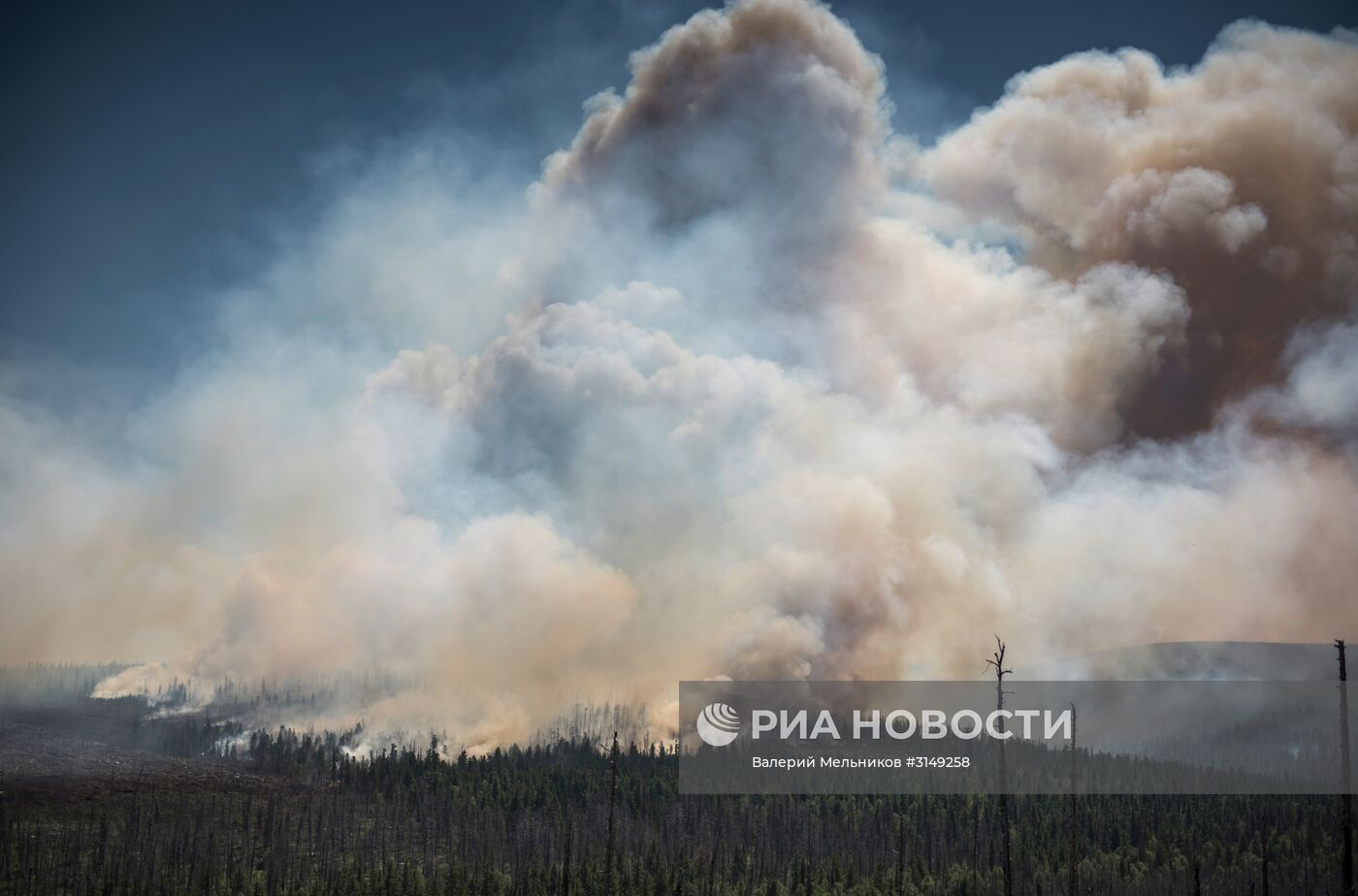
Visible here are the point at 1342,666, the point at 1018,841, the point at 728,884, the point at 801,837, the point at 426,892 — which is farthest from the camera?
the point at 801,837

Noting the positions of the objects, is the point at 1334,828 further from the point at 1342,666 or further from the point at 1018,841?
the point at 1342,666

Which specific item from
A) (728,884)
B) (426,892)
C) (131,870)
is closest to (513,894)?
(426,892)

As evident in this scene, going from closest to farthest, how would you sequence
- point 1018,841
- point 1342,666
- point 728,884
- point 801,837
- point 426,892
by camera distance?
point 1342,666 → point 426,892 → point 728,884 → point 1018,841 → point 801,837

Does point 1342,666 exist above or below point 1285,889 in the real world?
above

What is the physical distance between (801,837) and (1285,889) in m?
76.8

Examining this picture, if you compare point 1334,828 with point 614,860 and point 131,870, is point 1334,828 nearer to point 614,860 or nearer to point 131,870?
point 614,860

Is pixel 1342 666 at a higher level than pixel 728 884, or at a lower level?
higher

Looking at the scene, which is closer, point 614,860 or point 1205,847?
point 614,860

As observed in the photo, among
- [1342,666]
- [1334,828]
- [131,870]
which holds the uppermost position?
[1342,666]

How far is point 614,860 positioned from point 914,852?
179ft

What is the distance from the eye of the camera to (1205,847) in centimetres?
18475

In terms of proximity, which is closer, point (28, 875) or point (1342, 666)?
point (1342, 666)

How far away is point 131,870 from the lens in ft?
652

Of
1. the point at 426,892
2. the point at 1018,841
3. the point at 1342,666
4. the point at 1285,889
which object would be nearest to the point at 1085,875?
the point at 1018,841
